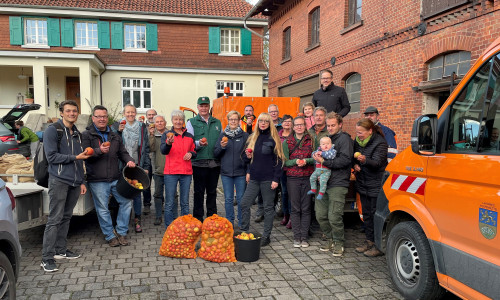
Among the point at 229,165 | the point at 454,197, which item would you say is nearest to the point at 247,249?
the point at 229,165

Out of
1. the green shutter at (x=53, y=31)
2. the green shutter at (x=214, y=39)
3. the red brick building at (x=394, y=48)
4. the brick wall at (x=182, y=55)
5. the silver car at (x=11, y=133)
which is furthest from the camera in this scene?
the green shutter at (x=214, y=39)

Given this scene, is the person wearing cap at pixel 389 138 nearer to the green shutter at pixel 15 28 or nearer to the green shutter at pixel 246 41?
the green shutter at pixel 246 41

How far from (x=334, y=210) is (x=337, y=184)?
0.35 meters

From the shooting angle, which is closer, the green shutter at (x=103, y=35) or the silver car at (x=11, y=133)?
the silver car at (x=11, y=133)

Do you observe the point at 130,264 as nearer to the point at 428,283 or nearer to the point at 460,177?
the point at 428,283

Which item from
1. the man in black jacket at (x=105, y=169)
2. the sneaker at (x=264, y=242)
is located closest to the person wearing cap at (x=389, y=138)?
the sneaker at (x=264, y=242)

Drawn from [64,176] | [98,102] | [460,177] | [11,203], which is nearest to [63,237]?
[64,176]

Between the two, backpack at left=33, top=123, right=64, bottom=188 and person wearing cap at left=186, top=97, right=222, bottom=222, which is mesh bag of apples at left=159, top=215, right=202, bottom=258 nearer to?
person wearing cap at left=186, top=97, right=222, bottom=222

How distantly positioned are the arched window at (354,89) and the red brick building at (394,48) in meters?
0.03

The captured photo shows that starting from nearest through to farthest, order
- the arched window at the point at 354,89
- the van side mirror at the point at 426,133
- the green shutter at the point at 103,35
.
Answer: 1. the van side mirror at the point at 426,133
2. the arched window at the point at 354,89
3. the green shutter at the point at 103,35

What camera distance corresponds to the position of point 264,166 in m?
5.04

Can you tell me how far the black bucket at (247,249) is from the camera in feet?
14.7

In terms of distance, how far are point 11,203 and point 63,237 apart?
169 cm

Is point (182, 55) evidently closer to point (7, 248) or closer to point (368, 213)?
point (368, 213)
